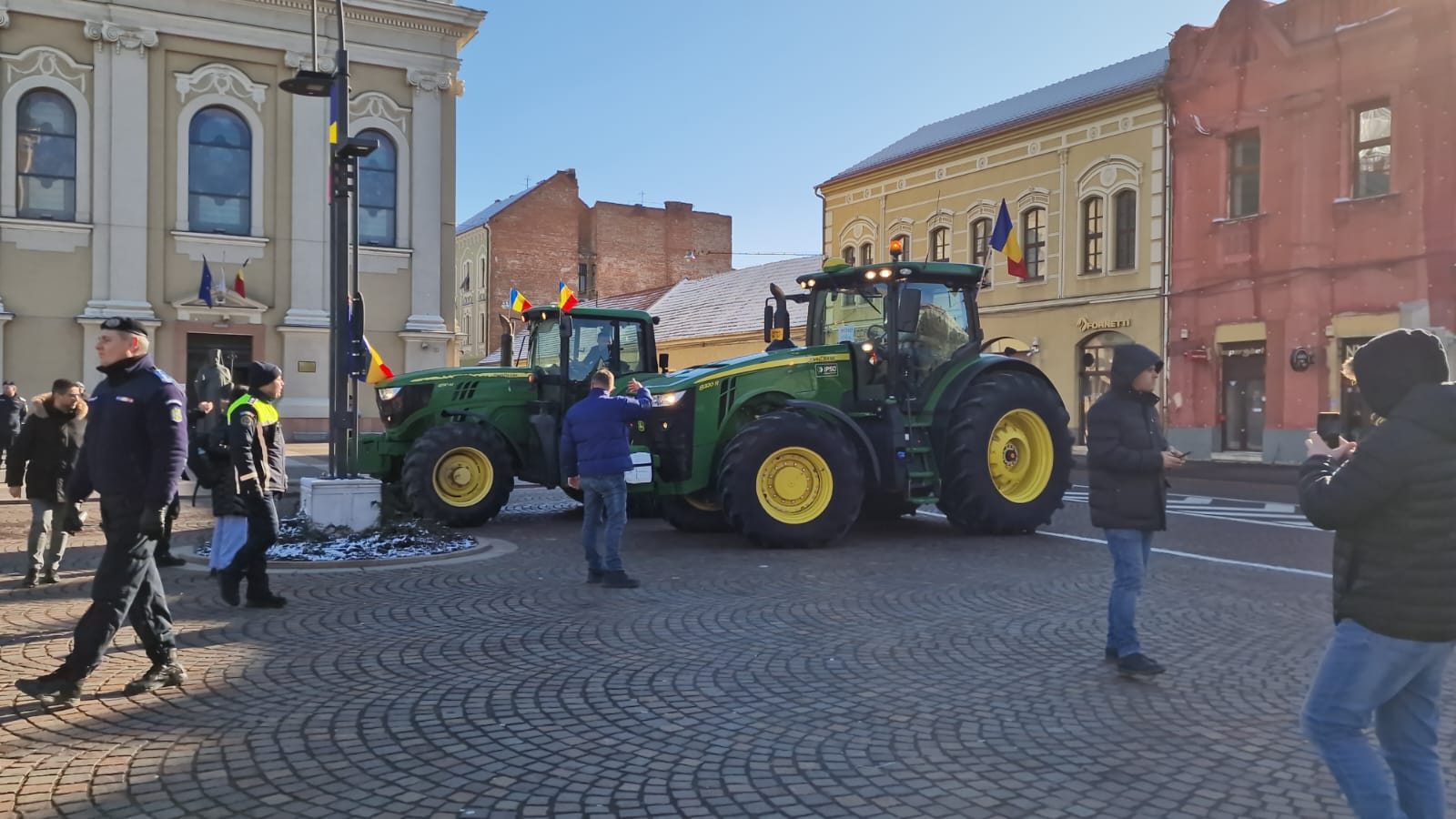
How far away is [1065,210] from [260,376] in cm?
2288

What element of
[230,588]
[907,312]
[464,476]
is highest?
[907,312]

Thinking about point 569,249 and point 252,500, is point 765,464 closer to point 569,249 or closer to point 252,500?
point 252,500

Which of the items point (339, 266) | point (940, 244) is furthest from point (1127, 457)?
point (940, 244)

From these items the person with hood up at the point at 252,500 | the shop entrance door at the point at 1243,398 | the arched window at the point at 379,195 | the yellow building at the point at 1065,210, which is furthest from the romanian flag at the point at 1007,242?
the person with hood up at the point at 252,500

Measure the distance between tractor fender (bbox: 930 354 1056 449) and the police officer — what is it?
732cm

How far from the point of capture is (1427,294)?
1983 centimetres

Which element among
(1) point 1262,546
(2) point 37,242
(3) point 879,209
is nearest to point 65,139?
(2) point 37,242

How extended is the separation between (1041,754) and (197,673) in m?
4.25

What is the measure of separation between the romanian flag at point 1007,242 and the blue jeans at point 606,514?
1650 centimetres

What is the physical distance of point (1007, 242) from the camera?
24.2 metres

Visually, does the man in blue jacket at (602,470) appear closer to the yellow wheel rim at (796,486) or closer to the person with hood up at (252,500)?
the yellow wheel rim at (796,486)

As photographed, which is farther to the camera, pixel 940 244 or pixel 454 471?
pixel 940 244

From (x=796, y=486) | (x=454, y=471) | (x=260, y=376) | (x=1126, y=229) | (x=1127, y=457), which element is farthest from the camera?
(x=1126, y=229)

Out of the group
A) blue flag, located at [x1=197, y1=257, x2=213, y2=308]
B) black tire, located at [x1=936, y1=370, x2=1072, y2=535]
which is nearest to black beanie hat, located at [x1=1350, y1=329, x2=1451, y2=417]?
black tire, located at [x1=936, y1=370, x2=1072, y2=535]
